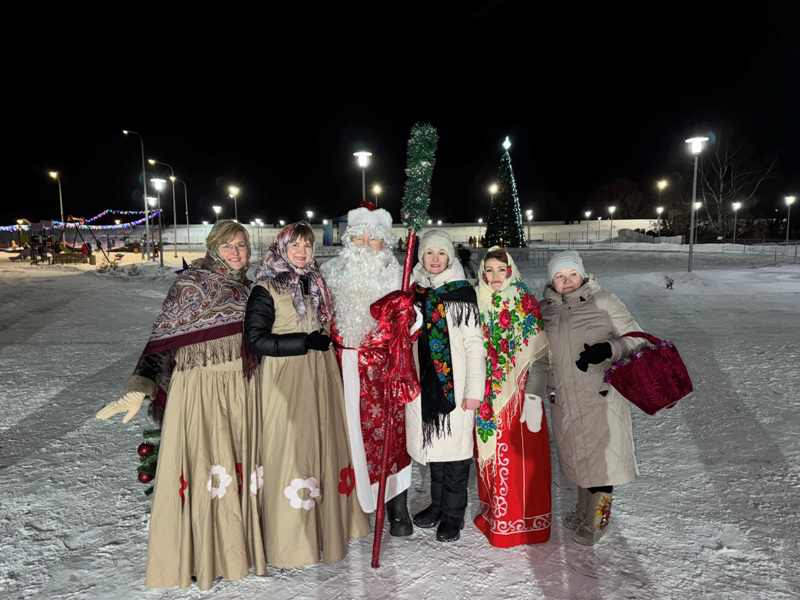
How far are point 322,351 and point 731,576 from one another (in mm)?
2604

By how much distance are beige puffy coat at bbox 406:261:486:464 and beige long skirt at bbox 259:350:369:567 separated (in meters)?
0.54

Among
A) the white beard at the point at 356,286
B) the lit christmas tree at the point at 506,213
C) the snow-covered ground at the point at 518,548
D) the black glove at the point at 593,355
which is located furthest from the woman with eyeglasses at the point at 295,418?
the lit christmas tree at the point at 506,213

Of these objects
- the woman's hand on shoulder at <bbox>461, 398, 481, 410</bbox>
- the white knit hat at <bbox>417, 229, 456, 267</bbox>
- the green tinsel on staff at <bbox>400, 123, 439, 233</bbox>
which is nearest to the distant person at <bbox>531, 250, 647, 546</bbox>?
the woman's hand on shoulder at <bbox>461, 398, 481, 410</bbox>

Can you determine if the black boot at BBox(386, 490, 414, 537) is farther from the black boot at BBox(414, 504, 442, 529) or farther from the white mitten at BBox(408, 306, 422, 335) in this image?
the white mitten at BBox(408, 306, 422, 335)

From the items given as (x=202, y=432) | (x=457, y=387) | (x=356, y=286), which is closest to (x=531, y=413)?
(x=457, y=387)

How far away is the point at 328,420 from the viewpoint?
298 centimetres

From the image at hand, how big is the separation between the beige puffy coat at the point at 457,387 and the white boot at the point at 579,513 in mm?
792

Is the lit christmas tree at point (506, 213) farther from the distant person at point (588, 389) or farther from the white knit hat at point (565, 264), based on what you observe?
the distant person at point (588, 389)

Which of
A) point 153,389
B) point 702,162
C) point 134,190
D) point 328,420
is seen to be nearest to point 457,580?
point 328,420

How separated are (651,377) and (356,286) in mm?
1759

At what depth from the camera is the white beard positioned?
9.91 feet

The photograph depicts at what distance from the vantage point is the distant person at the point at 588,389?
3109mm

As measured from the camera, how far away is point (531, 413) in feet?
10.3

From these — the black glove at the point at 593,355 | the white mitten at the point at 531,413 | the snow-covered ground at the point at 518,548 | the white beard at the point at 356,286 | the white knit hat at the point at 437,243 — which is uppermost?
the white knit hat at the point at 437,243
